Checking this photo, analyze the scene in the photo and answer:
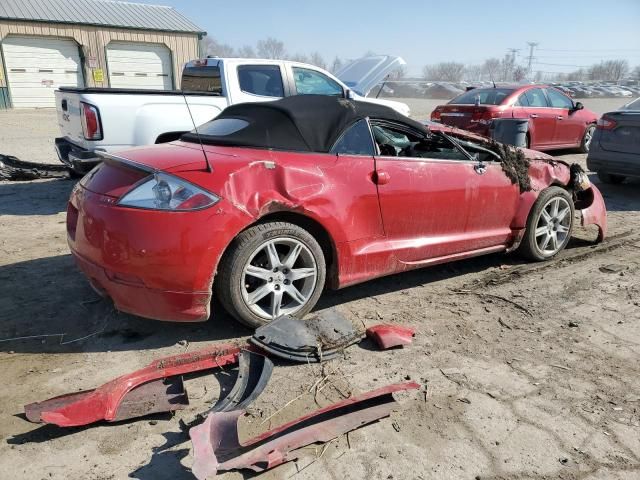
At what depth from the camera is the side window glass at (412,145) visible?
4.63 m

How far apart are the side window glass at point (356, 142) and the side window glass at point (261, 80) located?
421 centimetres

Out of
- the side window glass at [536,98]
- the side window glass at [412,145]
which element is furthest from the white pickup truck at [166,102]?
the side window glass at [536,98]

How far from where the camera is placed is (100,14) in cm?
2705

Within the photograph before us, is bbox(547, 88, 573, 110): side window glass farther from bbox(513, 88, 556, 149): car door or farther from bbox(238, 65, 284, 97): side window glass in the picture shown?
bbox(238, 65, 284, 97): side window glass

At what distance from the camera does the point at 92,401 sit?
2.73 meters

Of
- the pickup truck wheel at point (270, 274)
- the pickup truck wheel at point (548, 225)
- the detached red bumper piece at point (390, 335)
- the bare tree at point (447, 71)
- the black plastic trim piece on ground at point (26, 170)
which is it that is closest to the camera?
the pickup truck wheel at point (270, 274)

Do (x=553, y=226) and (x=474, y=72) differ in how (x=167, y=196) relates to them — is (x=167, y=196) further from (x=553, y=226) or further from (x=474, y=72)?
(x=474, y=72)

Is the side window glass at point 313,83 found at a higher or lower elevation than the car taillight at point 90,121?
higher

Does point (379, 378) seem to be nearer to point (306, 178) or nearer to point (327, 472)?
point (327, 472)

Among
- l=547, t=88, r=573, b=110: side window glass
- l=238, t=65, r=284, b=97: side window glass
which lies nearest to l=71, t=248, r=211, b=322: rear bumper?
l=238, t=65, r=284, b=97: side window glass

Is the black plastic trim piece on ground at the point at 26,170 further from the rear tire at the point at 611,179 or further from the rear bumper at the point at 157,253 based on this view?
the rear tire at the point at 611,179

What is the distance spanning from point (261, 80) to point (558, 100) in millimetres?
7478

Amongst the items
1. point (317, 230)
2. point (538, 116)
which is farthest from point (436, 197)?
point (538, 116)

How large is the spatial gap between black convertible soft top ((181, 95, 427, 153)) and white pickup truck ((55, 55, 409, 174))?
1.59 meters
